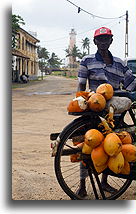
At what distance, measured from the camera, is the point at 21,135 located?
5.83 meters

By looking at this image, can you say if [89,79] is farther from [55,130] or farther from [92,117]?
[55,130]

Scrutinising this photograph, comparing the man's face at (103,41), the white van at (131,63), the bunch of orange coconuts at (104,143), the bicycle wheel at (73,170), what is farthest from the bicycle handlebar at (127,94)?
the white van at (131,63)

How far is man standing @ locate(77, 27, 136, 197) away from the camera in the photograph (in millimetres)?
2957

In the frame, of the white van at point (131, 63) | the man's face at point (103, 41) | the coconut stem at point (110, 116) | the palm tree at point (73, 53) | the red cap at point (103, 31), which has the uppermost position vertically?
the palm tree at point (73, 53)

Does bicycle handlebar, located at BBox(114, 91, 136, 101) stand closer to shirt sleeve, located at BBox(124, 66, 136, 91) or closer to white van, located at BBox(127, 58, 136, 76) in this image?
shirt sleeve, located at BBox(124, 66, 136, 91)

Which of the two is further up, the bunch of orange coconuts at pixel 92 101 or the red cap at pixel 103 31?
the red cap at pixel 103 31

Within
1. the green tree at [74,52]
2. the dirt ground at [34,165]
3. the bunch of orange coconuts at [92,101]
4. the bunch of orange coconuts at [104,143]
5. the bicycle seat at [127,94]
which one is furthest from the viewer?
the green tree at [74,52]

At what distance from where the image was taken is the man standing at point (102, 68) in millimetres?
2957

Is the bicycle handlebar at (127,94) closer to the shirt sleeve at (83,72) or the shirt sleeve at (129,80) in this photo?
the shirt sleeve at (129,80)

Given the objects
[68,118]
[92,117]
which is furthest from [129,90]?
[68,118]

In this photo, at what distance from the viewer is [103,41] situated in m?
2.96

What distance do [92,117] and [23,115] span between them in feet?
20.3

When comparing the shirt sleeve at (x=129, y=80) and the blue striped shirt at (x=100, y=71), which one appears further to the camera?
the shirt sleeve at (x=129, y=80)

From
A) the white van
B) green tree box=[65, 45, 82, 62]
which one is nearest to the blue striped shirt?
the white van
